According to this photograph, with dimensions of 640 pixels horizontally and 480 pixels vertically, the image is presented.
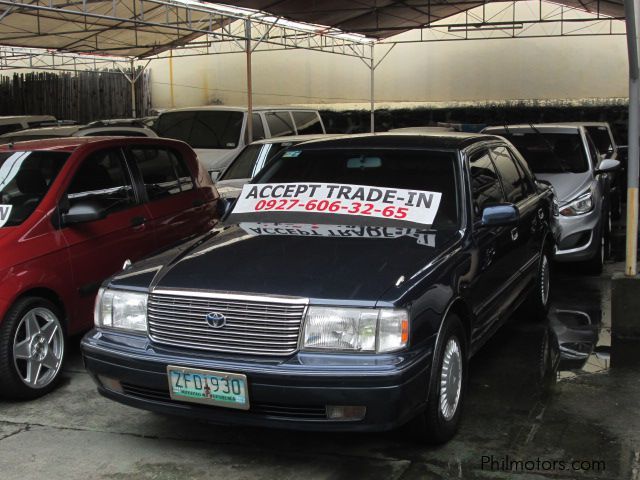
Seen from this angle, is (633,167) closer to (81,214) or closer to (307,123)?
(81,214)

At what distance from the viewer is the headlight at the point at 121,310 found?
12.3ft

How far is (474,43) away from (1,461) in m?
19.2

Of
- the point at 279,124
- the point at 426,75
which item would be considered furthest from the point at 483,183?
the point at 426,75

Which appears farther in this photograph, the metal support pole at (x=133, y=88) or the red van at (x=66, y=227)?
the metal support pole at (x=133, y=88)

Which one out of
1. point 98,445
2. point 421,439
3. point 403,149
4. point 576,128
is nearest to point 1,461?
point 98,445

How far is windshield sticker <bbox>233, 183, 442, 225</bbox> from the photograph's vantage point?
14.5ft

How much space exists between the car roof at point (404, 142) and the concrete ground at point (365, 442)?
1.51 meters

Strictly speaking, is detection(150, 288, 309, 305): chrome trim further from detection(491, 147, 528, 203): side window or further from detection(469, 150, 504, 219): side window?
detection(491, 147, 528, 203): side window

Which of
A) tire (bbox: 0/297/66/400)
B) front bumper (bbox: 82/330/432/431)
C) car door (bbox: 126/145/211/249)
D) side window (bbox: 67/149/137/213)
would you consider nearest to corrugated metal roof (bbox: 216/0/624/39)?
car door (bbox: 126/145/211/249)

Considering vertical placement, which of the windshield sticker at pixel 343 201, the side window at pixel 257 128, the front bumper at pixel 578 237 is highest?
the side window at pixel 257 128

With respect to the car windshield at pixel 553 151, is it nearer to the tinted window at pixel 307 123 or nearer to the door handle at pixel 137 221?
the door handle at pixel 137 221

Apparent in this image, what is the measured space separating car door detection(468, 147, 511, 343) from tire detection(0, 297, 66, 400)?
2587mm

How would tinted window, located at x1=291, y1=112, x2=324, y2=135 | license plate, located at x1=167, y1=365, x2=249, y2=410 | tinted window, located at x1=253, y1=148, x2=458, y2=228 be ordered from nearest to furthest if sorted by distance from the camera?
license plate, located at x1=167, y1=365, x2=249, y2=410 < tinted window, located at x1=253, y1=148, x2=458, y2=228 < tinted window, located at x1=291, y1=112, x2=324, y2=135

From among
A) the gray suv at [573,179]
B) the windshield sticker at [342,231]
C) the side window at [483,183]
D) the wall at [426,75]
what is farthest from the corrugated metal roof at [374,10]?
the windshield sticker at [342,231]
